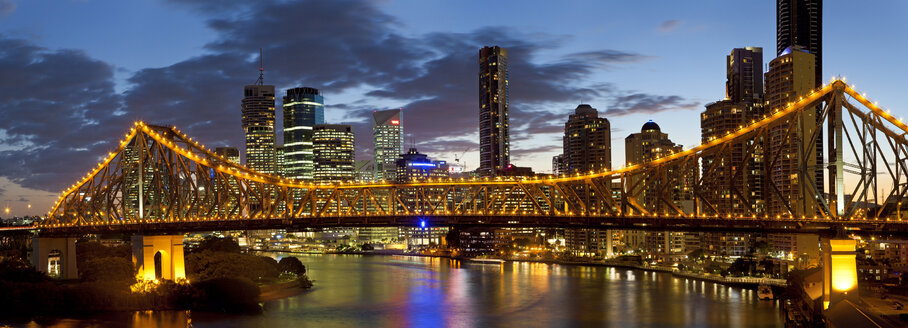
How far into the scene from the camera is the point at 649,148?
546ft

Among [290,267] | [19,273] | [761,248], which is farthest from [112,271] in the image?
[761,248]

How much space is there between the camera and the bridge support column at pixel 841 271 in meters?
42.9

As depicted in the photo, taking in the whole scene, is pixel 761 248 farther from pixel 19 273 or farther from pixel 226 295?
pixel 19 273

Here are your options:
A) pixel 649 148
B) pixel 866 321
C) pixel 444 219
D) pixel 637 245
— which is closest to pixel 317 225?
pixel 444 219

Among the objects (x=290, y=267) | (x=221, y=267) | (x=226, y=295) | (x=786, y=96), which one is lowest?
(x=290, y=267)

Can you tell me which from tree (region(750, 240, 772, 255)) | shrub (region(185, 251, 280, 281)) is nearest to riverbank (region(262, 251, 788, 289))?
tree (region(750, 240, 772, 255))

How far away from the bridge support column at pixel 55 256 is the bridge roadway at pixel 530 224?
98 cm

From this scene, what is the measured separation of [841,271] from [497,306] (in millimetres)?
25465

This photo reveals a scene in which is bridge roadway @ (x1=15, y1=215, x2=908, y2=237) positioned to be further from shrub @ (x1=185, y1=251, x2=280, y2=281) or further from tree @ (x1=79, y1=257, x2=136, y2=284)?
shrub @ (x1=185, y1=251, x2=280, y2=281)

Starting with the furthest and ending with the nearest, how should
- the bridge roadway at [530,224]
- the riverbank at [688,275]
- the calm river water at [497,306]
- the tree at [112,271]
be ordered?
1. the riverbank at [688,275]
2. the tree at [112,271]
3. the calm river water at [497,306]
4. the bridge roadway at [530,224]

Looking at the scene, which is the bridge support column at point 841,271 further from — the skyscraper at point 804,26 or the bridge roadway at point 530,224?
the skyscraper at point 804,26

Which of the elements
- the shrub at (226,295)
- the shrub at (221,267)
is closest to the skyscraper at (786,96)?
the shrub at (221,267)

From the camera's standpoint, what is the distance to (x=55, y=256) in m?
66.5

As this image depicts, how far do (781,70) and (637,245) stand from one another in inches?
1489
